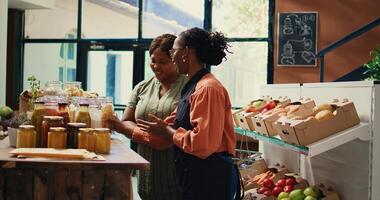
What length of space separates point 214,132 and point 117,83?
6.78m

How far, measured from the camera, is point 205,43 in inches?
92.5

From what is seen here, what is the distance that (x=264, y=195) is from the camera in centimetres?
342

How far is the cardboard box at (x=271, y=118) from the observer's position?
2.86 m

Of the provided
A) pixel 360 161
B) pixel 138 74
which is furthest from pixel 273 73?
pixel 360 161

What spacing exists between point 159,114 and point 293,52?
211 inches

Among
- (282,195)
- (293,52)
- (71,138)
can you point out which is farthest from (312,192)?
(293,52)

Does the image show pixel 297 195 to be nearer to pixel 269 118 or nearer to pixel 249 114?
pixel 269 118

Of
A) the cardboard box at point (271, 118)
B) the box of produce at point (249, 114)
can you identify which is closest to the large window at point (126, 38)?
the box of produce at point (249, 114)

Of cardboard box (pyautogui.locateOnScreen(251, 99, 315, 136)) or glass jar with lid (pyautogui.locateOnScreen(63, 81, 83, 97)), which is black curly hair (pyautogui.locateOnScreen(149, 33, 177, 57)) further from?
cardboard box (pyautogui.locateOnScreen(251, 99, 315, 136))

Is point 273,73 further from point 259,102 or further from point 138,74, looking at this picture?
point 259,102

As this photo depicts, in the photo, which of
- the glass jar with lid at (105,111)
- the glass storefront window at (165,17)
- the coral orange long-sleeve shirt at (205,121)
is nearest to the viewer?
the coral orange long-sleeve shirt at (205,121)

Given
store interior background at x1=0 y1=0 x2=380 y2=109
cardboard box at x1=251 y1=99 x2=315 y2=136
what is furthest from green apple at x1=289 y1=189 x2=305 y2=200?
store interior background at x1=0 y1=0 x2=380 y2=109

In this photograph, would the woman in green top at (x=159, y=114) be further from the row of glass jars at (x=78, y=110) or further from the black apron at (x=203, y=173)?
the black apron at (x=203, y=173)

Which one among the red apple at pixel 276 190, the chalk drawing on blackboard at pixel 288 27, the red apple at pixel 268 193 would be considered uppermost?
the chalk drawing on blackboard at pixel 288 27
